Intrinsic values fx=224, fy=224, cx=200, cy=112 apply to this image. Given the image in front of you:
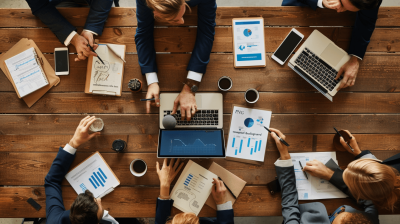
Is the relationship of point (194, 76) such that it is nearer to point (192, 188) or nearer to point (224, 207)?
point (192, 188)

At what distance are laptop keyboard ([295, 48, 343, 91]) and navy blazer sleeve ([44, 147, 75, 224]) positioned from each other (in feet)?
5.55

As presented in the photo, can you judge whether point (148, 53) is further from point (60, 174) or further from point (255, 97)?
point (60, 174)

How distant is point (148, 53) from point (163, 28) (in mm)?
242

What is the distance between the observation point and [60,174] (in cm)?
149

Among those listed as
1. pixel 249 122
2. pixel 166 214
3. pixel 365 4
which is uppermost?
pixel 365 4

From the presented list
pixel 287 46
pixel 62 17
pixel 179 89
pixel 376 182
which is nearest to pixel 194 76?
pixel 179 89

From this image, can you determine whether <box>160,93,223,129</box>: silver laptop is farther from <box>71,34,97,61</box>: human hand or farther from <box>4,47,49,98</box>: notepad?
<box>4,47,49,98</box>: notepad

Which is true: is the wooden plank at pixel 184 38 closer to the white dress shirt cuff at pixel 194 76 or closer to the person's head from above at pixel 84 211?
the white dress shirt cuff at pixel 194 76

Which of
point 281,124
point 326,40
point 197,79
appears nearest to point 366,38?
point 326,40

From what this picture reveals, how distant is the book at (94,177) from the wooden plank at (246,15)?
977 mm

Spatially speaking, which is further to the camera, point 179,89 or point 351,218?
point 179,89

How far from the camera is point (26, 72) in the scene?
157cm

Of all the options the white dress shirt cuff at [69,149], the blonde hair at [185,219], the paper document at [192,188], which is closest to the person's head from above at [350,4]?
the paper document at [192,188]

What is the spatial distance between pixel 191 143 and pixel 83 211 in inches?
29.2
